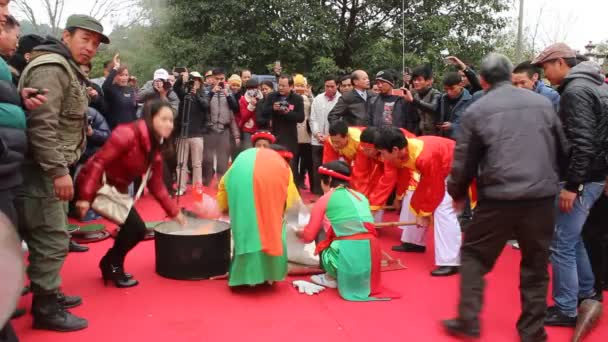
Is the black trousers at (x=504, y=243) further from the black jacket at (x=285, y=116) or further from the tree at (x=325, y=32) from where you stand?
the tree at (x=325, y=32)

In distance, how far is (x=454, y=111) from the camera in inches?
219

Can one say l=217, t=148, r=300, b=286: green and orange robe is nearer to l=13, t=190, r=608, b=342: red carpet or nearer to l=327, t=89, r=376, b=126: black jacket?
l=13, t=190, r=608, b=342: red carpet

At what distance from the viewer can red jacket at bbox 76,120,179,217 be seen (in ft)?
10.9

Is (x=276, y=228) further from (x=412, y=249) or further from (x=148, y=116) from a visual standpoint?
(x=412, y=249)

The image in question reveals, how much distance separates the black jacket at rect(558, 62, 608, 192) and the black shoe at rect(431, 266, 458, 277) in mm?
1423

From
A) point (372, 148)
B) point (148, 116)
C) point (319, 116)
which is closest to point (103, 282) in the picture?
point (148, 116)

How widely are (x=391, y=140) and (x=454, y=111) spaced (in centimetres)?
158

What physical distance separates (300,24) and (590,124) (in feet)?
41.4

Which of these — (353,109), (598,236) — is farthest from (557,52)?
(353,109)

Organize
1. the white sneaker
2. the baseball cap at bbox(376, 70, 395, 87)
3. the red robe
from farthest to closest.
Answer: the baseball cap at bbox(376, 70, 395, 87) → the red robe → the white sneaker

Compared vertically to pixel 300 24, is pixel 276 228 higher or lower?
lower

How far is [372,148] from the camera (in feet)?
16.3

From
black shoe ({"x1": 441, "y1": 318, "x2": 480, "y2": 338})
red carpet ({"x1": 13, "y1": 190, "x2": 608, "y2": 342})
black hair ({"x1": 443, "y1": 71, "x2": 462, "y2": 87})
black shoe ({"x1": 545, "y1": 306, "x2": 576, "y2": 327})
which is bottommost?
red carpet ({"x1": 13, "y1": 190, "x2": 608, "y2": 342})

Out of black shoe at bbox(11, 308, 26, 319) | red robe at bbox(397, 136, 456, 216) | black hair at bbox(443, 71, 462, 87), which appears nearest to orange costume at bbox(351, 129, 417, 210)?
red robe at bbox(397, 136, 456, 216)
